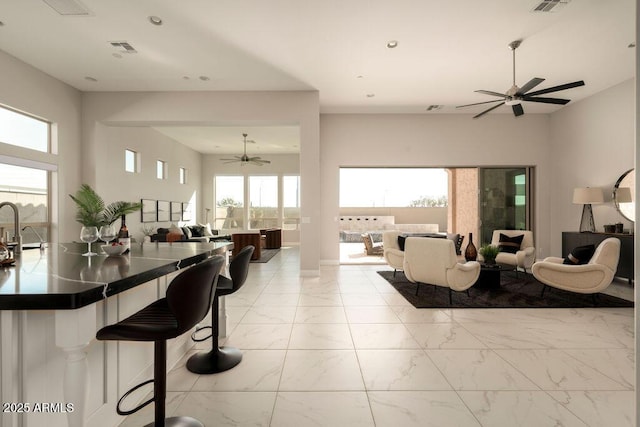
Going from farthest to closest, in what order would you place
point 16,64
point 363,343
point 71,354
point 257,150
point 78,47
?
point 257,150 < point 16,64 < point 78,47 < point 363,343 < point 71,354

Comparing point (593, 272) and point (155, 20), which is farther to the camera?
point (593, 272)

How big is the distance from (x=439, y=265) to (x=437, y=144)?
3982 millimetres

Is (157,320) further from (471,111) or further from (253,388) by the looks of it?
(471,111)

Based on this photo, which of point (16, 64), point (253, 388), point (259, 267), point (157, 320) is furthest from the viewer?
point (259, 267)

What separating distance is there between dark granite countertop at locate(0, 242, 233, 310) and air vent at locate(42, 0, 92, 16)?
10.1 feet

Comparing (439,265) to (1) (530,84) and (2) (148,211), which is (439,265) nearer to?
(1) (530,84)

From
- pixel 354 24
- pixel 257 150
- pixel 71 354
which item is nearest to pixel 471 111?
pixel 354 24

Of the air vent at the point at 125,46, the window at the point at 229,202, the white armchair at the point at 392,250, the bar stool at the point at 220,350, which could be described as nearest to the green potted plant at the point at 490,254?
the white armchair at the point at 392,250

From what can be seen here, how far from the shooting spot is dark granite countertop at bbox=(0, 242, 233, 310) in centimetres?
103

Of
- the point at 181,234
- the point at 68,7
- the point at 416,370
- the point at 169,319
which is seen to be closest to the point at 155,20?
the point at 68,7

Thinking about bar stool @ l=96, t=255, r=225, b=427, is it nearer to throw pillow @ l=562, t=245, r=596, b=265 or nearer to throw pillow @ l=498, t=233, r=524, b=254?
throw pillow @ l=562, t=245, r=596, b=265

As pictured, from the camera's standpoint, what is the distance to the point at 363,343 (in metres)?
2.83

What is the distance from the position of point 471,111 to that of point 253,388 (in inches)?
280

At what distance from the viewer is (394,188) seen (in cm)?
1358
